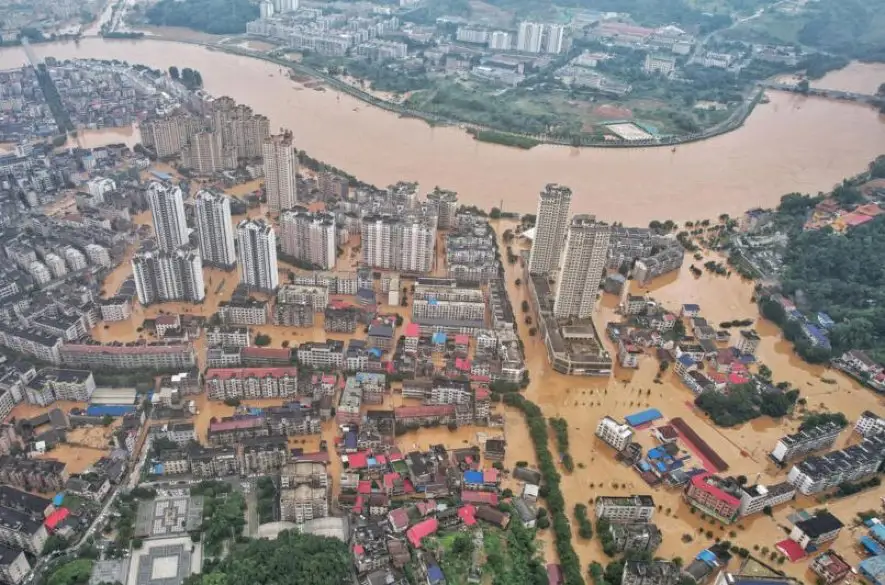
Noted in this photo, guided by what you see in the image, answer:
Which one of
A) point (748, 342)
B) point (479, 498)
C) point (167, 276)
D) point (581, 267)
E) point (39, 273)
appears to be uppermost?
point (581, 267)

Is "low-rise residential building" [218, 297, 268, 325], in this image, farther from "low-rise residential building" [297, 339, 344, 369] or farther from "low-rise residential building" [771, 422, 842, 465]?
"low-rise residential building" [771, 422, 842, 465]

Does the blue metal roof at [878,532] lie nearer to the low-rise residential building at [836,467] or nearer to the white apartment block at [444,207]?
the low-rise residential building at [836,467]

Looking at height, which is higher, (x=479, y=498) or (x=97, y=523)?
(x=479, y=498)

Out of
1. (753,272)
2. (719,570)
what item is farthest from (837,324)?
(719,570)

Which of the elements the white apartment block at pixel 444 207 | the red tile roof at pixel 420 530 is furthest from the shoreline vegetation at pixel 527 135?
the red tile roof at pixel 420 530

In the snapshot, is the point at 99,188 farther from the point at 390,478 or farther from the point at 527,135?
the point at 527,135

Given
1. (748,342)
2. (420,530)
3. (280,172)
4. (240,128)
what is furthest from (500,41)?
(420,530)

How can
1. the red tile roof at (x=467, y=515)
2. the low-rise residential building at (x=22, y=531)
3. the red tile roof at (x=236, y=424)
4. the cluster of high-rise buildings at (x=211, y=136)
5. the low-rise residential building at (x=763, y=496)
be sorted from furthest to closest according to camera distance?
the cluster of high-rise buildings at (x=211, y=136) < the red tile roof at (x=236, y=424) < the low-rise residential building at (x=763, y=496) < the red tile roof at (x=467, y=515) < the low-rise residential building at (x=22, y=531)
